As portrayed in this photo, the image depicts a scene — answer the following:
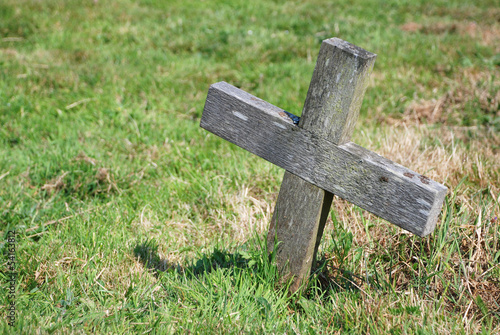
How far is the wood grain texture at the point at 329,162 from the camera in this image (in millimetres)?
1807

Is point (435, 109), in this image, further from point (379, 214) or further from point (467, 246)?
point (379, 214)

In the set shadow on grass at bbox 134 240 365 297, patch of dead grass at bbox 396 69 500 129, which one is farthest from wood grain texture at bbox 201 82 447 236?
patch of dead grass at bbox 396 69 500 129

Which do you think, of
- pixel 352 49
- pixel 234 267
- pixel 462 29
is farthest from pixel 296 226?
pixel 462 29

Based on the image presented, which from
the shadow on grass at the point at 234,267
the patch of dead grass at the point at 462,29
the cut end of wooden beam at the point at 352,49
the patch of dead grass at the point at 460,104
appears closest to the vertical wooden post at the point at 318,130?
the cut end of wooden beam at the point at 352,49

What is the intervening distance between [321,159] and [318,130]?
131mm

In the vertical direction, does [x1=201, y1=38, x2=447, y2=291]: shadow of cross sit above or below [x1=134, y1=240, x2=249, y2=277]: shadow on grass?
above

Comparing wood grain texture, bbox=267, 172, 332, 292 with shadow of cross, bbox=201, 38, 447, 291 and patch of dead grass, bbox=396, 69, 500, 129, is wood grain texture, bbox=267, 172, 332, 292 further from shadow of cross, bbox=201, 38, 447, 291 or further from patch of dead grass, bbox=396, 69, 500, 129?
patch of dead grass, bbox=396, 69, 500, 129

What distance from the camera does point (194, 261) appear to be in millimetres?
2646

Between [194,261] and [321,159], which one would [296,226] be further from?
[194,261]

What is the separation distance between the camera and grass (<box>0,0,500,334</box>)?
6.89ft

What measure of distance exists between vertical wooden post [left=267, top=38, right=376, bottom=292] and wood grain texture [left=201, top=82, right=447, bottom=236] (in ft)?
0.21

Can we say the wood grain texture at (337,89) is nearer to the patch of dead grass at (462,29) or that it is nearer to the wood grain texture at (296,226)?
the wood grain texture at (296,226)

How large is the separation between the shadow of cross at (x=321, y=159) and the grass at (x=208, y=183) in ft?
0.82

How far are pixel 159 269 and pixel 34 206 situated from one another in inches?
46.8
